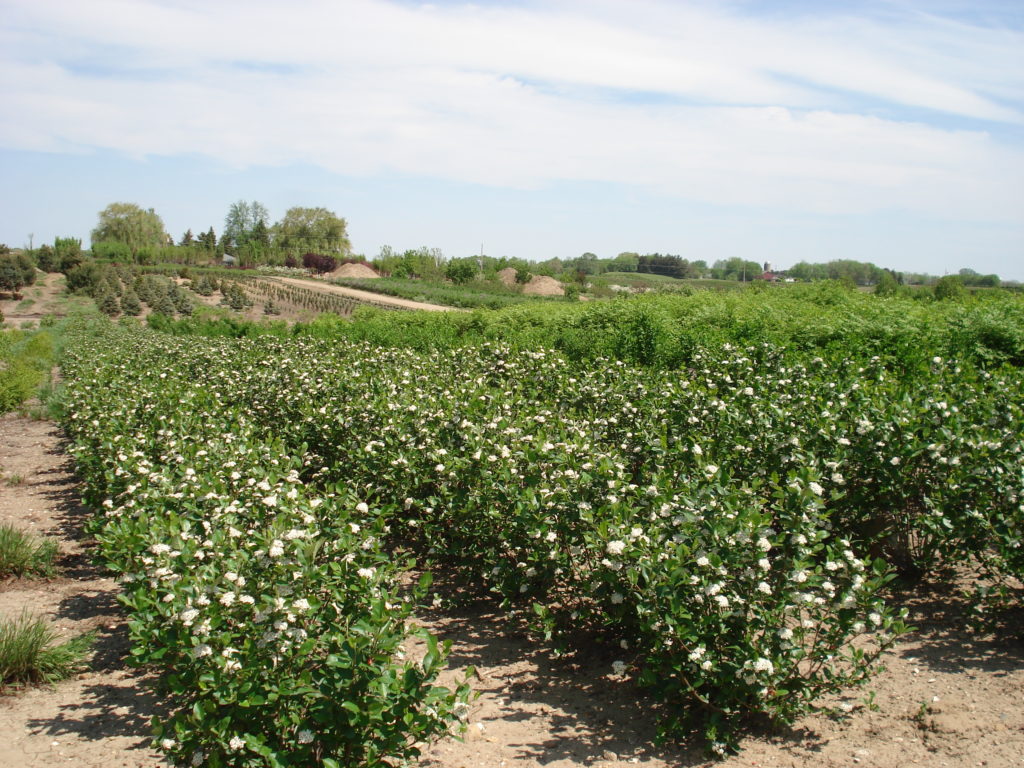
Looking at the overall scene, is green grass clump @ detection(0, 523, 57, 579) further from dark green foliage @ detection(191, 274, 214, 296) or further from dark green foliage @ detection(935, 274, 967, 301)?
dark green foliage @ detection(191, 274, 214, 296)

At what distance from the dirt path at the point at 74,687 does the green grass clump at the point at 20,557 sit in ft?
Result: 0.40

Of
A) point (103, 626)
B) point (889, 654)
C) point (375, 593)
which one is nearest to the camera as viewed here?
point (375, 593)

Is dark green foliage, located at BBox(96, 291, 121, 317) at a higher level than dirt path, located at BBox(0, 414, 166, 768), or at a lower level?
higher

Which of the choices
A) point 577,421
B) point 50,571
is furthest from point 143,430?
point 577,421

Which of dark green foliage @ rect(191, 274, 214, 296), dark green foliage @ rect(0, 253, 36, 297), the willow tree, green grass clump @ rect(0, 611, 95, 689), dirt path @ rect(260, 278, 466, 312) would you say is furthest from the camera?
the willow tree

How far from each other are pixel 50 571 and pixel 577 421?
3917 millimetres

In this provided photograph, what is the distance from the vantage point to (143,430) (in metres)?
6.32

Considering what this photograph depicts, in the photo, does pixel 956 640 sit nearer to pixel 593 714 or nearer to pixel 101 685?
pixel 593 714

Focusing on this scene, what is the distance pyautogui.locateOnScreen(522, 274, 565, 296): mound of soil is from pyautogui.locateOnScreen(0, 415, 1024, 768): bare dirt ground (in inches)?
1906

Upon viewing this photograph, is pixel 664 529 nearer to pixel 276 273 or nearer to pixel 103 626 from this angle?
pixel 103 626

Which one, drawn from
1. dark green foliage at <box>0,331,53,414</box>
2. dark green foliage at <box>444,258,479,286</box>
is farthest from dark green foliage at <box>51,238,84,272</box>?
dark green foliage at <box>444,258,479,286</box>

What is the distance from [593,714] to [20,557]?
4331 mm

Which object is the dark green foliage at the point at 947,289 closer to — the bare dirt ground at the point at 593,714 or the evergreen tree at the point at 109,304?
the bare dirt ground at the point at 593,714

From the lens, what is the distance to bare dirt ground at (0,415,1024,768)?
9.78 ft
